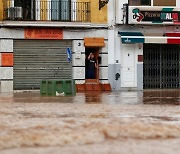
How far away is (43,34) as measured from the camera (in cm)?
2758

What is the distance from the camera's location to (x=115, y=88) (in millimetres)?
28203

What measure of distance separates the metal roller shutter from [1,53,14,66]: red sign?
1.13ft

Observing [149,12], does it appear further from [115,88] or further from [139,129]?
[139,129]

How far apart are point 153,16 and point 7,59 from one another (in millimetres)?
8097

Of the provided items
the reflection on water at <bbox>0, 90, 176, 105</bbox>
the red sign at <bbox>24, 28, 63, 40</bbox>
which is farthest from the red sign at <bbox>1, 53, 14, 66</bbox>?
the reflection on water at <bbox>0, 90, 176, 105</bbox>

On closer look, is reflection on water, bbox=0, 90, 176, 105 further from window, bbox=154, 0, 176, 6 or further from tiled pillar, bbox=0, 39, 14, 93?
window, bbox=154, 0, 176, 6

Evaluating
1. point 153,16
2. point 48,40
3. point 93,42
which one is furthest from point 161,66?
point 48,40

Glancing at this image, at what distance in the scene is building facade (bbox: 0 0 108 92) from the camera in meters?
27.1

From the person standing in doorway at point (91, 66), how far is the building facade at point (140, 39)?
89cm

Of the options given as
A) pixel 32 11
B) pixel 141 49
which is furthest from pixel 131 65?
pixel 32 11

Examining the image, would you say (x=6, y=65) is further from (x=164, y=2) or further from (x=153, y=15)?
(x=164, y=2)

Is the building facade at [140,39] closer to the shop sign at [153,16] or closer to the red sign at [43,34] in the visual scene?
the shop sign at [153,16]

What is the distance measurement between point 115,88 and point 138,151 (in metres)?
22.0

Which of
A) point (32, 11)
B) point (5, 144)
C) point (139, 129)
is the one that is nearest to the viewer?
point (5, 144)
